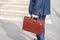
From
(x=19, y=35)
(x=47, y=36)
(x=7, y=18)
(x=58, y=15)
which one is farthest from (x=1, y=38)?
(x=58, y=15)

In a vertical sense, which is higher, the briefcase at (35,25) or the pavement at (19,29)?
the briefcase at (35,25)

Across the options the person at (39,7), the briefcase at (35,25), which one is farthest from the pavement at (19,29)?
the person at (39,7)

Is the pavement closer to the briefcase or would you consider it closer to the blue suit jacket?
the briefcase

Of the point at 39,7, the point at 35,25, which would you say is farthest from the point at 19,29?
the point at 39,7

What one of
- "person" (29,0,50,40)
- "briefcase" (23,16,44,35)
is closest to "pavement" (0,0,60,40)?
"briefcase" (23,16,44,35)

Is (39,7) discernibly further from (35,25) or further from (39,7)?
(35,25)

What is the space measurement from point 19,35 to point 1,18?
2.13 metres

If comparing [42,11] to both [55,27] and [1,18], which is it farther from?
[1,18]

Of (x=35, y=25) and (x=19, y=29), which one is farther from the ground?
(x=35, y=25)

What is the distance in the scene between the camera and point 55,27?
6457 mm

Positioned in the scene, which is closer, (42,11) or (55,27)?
(42,11)

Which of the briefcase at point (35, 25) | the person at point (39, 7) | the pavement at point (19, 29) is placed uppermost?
the person at point (39, 7)

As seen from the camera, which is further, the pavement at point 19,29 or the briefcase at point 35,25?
the pavement at point 19,29

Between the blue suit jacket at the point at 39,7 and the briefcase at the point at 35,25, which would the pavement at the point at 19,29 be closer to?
the briefcase at the point at 35,25
